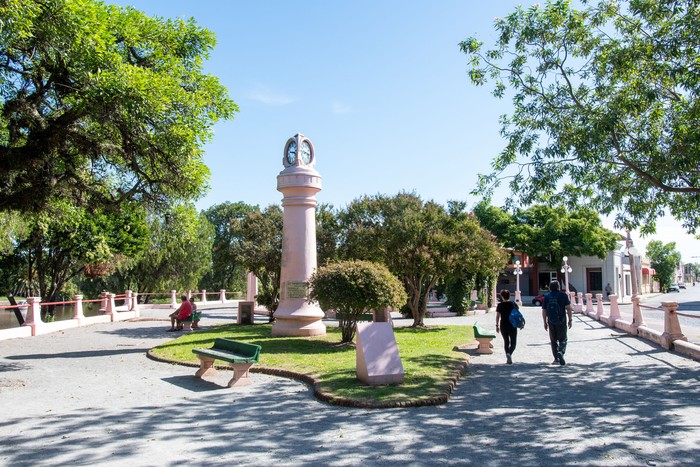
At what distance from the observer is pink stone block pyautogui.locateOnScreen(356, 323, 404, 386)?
852cm

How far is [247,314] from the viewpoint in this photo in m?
21.5

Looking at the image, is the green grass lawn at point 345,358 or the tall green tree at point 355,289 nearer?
the green grass lawn at point 345,358

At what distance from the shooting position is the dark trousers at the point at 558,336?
1102cm

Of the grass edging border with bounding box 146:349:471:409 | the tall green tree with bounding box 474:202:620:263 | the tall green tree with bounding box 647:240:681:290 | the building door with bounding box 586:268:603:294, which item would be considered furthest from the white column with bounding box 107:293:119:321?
the tall green tree with bounding box 647:240:681:290

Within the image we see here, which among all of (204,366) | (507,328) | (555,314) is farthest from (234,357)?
(555,314)

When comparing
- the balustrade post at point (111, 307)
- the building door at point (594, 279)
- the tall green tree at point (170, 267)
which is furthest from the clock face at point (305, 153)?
the building door at point (594, 279)

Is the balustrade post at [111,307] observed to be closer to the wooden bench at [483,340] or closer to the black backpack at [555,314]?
the wooden bench at [483,340]

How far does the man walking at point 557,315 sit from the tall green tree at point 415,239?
8.13 m

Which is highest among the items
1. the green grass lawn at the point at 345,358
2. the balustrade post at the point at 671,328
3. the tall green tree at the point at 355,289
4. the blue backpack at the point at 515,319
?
the tall green tree at the point at 355,289

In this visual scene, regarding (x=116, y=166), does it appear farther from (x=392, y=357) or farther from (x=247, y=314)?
(x=247, y=314)

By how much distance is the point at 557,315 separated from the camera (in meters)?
10.9

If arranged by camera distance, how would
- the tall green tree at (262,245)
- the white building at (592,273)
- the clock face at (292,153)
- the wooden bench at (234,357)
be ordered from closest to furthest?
the wooden bench at (234,357)
the clock face at (292,153)
the tall green tree at (262,245)
the white building at (592,273)

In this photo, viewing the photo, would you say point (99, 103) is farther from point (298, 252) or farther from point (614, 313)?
point (614, 313)

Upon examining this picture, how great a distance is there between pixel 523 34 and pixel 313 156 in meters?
6.97
